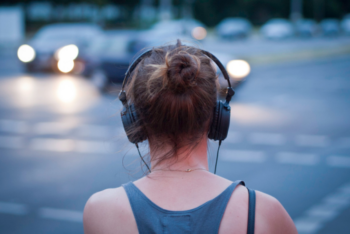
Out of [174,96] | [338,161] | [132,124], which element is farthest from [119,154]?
[174,96]

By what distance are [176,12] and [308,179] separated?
54.3 m

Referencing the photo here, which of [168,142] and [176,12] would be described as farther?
[176,12]

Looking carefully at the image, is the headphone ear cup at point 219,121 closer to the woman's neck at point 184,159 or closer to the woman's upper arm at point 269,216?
the woman's neck at point 184,159

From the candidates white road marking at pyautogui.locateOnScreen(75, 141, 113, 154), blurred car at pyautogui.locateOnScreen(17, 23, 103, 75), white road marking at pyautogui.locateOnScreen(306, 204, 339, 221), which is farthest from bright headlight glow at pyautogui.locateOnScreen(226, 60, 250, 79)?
white road marking at pyautogui.locateOnScreen(306, 204, 339, 221)

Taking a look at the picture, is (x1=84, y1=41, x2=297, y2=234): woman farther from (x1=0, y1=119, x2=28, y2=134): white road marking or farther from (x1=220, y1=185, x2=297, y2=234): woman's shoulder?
(x1=0, y1=119, x2=28, y2=134): white road marking

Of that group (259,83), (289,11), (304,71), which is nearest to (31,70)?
(259,83)

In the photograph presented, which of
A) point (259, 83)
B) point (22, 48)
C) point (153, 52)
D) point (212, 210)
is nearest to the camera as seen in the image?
point (212, 210)

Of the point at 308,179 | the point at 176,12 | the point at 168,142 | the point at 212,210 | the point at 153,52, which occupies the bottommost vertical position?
the point at 308,179

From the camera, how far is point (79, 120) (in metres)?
8.62

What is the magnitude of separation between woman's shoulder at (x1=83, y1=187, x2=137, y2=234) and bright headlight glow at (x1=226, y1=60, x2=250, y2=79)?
10496mm

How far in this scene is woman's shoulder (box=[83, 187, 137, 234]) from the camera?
121 cm

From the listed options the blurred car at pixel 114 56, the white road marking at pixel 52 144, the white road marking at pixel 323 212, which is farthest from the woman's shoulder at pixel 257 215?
the blurred car at pixel 114 56

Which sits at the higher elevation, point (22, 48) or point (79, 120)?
point (22, 48)

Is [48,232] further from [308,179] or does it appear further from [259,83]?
[259,83]
